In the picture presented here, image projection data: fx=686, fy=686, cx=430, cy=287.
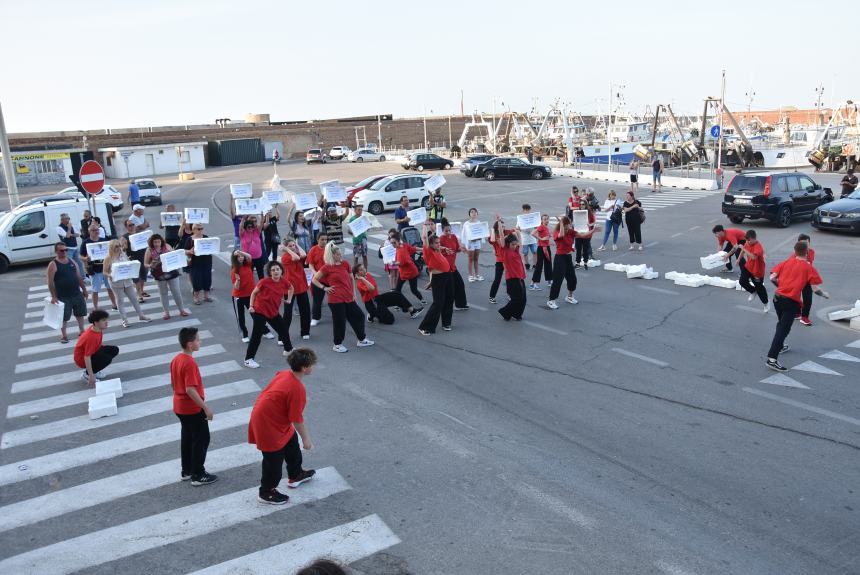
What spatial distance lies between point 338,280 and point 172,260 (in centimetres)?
418

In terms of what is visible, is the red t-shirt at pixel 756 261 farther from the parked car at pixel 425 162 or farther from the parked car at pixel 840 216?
the parked car at pixel 425 162

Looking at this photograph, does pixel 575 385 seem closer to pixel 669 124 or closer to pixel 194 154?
pixel 194 154

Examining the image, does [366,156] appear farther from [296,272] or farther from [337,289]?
[337,289]

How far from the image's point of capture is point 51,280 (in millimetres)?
11406

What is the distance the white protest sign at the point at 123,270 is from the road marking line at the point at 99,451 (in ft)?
16.7

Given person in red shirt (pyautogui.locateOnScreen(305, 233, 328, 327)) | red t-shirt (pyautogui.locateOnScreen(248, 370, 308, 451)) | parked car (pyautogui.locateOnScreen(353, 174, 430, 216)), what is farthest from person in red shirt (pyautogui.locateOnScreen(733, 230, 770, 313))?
parked car (pyautogui.locateOnScreen(353, 174, 430, 216))

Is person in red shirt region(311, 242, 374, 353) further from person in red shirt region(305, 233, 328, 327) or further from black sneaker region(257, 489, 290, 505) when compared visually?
black sneaker region(257, 489, 290, 505)

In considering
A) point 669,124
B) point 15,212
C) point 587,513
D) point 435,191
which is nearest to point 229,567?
point 587,513

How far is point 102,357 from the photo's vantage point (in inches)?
378

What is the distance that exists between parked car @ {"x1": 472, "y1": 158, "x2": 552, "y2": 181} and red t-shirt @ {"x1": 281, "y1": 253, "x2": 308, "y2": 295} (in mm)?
28943

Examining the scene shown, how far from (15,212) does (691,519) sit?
19.3 metres

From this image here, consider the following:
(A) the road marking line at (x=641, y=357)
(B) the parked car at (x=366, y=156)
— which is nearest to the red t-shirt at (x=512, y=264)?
(A) the road marking line at (x=641, y=357)

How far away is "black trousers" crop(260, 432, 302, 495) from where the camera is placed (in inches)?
240

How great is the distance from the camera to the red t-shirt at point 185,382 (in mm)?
6305
